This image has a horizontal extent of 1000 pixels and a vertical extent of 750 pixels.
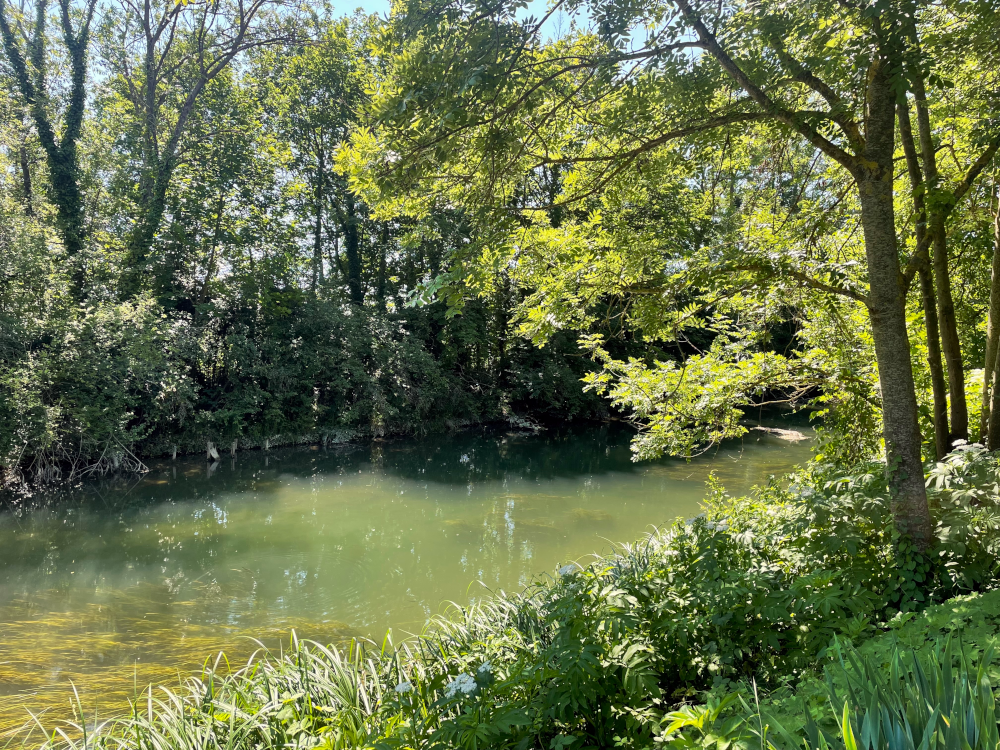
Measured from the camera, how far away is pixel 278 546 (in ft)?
Result: 24.4

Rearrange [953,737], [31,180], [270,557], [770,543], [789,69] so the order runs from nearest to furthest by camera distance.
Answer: [953,737] < [789,69] < [770,543] < [270,557] < [31,180]

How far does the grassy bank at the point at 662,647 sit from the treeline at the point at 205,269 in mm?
6855

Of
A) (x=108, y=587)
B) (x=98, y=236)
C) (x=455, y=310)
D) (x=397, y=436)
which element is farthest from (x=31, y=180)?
(x=455, y=310)

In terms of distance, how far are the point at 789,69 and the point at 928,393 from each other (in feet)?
9.98

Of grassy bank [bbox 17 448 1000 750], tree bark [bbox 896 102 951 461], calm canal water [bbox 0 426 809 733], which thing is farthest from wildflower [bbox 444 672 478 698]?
tree bark [bbox 896 102 951 461]

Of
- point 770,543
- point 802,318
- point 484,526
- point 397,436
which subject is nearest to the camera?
point 770,543

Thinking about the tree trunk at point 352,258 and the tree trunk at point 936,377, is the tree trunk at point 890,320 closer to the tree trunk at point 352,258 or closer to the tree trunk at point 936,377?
the tree trunk at point 936,377

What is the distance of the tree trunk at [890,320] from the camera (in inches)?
111

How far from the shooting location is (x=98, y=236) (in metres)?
13.2

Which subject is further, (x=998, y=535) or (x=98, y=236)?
(x=98, y=236)

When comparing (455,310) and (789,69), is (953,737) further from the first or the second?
(789,69)

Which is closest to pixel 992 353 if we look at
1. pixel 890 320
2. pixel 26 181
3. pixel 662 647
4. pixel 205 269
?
pixel 890 320

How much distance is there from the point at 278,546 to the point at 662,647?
6168 millimetres

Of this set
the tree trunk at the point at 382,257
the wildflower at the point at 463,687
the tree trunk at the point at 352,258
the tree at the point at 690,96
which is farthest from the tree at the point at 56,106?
the wildflower at the point at 463,687
